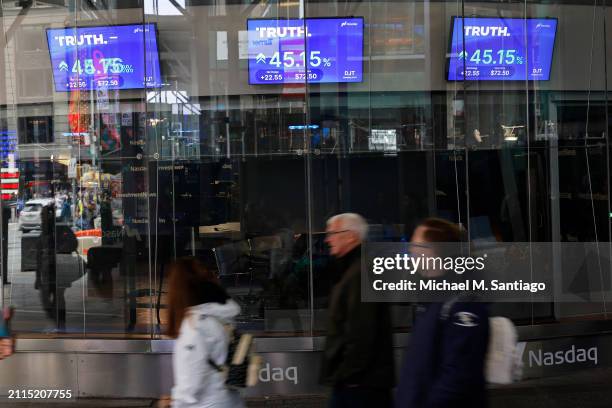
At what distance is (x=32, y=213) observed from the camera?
27.2 feet

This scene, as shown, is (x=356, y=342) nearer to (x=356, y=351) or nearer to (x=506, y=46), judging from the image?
(x=356, y=351)

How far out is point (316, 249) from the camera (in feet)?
27.3

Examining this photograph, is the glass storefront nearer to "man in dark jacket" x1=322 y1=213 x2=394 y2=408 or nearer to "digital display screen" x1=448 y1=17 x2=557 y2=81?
"digital display screen" x1=448 y1=17 x2=557 y2=81

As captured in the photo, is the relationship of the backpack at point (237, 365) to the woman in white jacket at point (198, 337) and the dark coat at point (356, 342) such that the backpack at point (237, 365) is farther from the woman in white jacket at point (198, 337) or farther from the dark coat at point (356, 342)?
the dark coat at point (356, 342)

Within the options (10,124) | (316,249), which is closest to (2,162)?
(10,124)

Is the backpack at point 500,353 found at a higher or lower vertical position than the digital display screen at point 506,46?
lower

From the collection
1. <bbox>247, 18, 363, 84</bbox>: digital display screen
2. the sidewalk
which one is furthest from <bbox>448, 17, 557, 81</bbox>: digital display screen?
the sidewalk

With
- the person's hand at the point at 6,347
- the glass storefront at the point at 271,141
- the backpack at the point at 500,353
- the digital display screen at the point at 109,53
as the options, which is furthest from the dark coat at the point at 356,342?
the digital display screen at the point at 109,53

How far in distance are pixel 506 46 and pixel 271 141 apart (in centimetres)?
292

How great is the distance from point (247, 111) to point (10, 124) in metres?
2.60

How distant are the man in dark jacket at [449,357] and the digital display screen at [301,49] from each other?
5435 millimetres

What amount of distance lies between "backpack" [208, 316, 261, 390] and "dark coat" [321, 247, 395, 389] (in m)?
0.40

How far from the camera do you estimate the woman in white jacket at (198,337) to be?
378cm

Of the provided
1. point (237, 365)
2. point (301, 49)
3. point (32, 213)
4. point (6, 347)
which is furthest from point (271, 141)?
point (237, 365)
